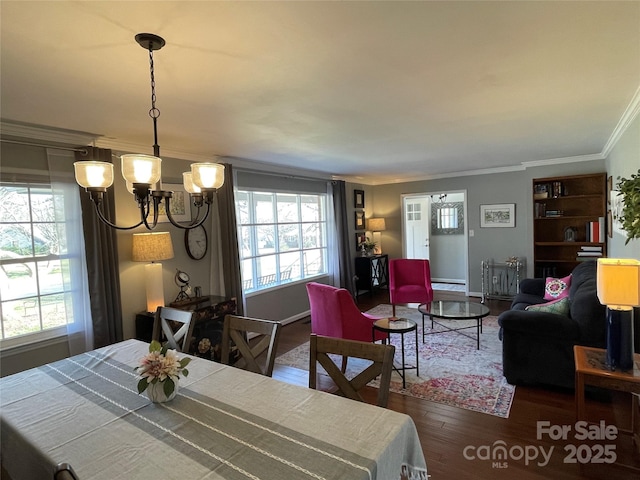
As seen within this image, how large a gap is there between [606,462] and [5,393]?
335 centimetres

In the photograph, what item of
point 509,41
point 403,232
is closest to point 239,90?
point 509,41

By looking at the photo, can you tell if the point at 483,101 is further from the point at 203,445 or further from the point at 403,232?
the point at 403,232

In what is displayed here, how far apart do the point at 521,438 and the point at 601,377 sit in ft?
2.32

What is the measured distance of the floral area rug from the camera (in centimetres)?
288

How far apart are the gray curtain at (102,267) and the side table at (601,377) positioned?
11.6 ft

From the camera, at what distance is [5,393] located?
171 cm

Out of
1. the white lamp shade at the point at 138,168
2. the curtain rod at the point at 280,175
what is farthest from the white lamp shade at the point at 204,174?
the curtain rod at the point at 280,175

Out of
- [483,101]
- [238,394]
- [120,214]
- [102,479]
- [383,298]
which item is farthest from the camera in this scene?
[383,298]

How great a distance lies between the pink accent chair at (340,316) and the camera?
127 inches

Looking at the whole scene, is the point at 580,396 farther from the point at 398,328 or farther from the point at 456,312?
the point at 456,312

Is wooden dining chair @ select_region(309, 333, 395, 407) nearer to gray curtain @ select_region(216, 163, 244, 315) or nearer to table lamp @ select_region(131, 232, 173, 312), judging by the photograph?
table lamp @ select_region(131, 232, 173, 312)

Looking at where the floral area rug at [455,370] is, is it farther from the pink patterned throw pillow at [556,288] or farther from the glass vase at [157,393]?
the glass vase at [157,393]

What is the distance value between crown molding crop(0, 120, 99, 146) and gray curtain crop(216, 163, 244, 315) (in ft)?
4.64

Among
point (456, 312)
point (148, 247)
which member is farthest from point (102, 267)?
point (456, 312)
